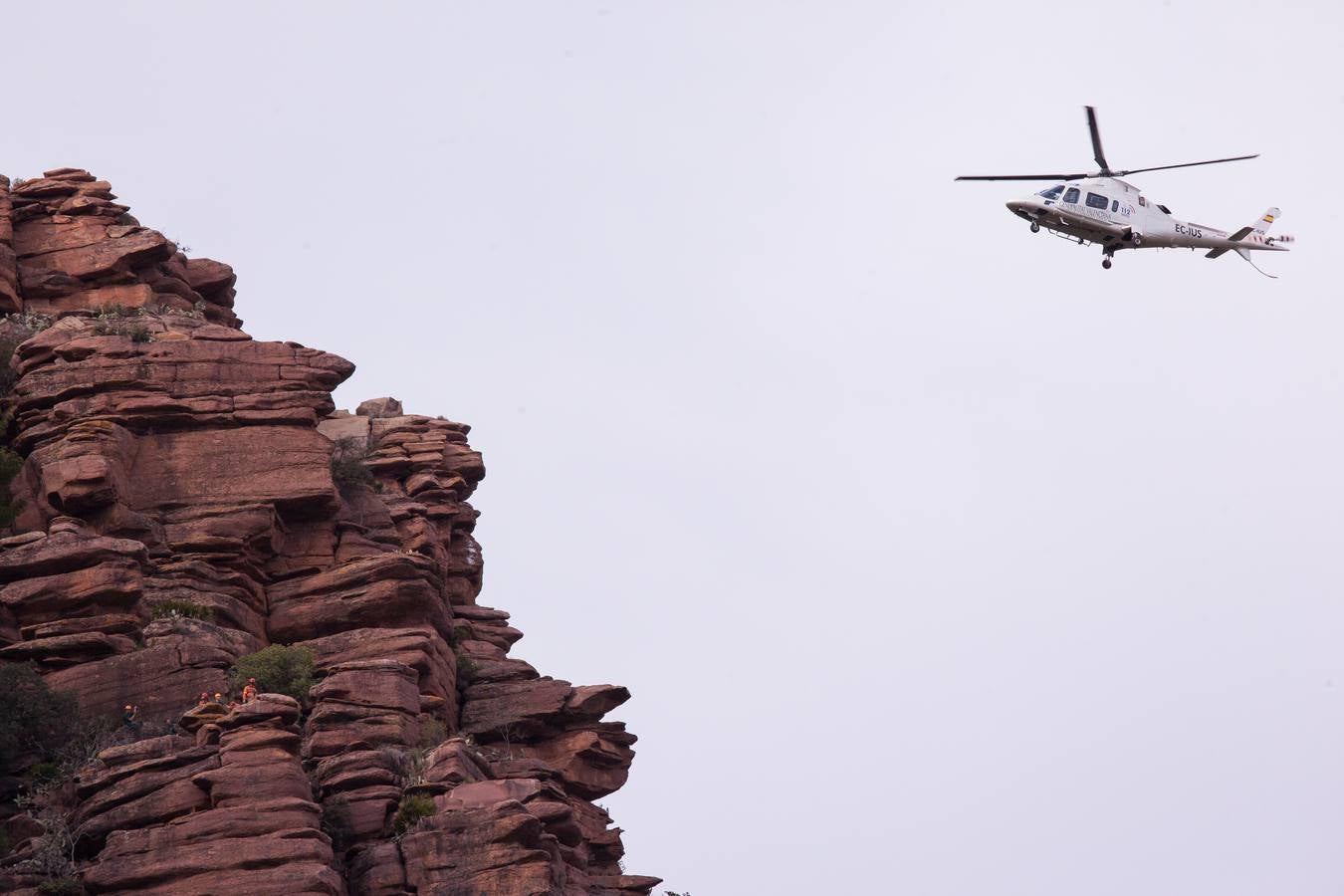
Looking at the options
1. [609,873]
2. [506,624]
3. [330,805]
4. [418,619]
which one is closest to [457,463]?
[506,624]

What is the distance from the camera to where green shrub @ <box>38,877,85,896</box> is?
39.2m

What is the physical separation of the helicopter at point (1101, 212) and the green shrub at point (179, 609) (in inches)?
979

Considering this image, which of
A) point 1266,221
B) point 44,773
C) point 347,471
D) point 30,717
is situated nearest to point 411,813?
point 44,773

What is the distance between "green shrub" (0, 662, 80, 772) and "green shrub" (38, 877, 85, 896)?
15.7 ft

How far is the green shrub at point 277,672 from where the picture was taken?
46.0m

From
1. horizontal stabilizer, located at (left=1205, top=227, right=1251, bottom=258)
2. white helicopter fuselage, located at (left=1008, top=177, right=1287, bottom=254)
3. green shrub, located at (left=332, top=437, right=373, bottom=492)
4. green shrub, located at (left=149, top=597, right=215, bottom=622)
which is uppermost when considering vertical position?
horizontal stabilizer, located at (left=1205, top=227, right=1251, bottom=258)

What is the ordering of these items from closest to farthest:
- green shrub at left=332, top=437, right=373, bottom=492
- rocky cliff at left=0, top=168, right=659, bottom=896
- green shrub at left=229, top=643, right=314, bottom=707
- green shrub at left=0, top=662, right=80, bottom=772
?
rocky cliff at left=0, top=168, right=659, bottom=896 < green shrub at left=0, top=662, right=80, bottom=772 < green shrub at left=229, top=643, right=314, bottom=707 < green shrub at left=332, top=437, right=373, bottom=492

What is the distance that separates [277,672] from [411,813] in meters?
6.03

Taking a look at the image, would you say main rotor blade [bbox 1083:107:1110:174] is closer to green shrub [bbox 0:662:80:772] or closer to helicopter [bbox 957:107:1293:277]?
helicopter [bbox 957:107:1293:277]

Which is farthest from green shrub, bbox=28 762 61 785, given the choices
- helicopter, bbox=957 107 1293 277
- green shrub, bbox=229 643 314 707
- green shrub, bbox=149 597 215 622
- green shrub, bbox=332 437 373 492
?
helicopter, bbox=957 107 1293 277

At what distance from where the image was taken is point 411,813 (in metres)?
42.1

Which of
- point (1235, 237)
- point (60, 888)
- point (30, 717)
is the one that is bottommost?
point (60, 888)

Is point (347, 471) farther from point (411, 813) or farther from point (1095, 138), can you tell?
point (1095, 138)

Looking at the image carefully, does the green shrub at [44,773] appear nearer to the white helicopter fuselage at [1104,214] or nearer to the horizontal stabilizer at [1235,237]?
the white helicopter fuselage at [1104,214]
